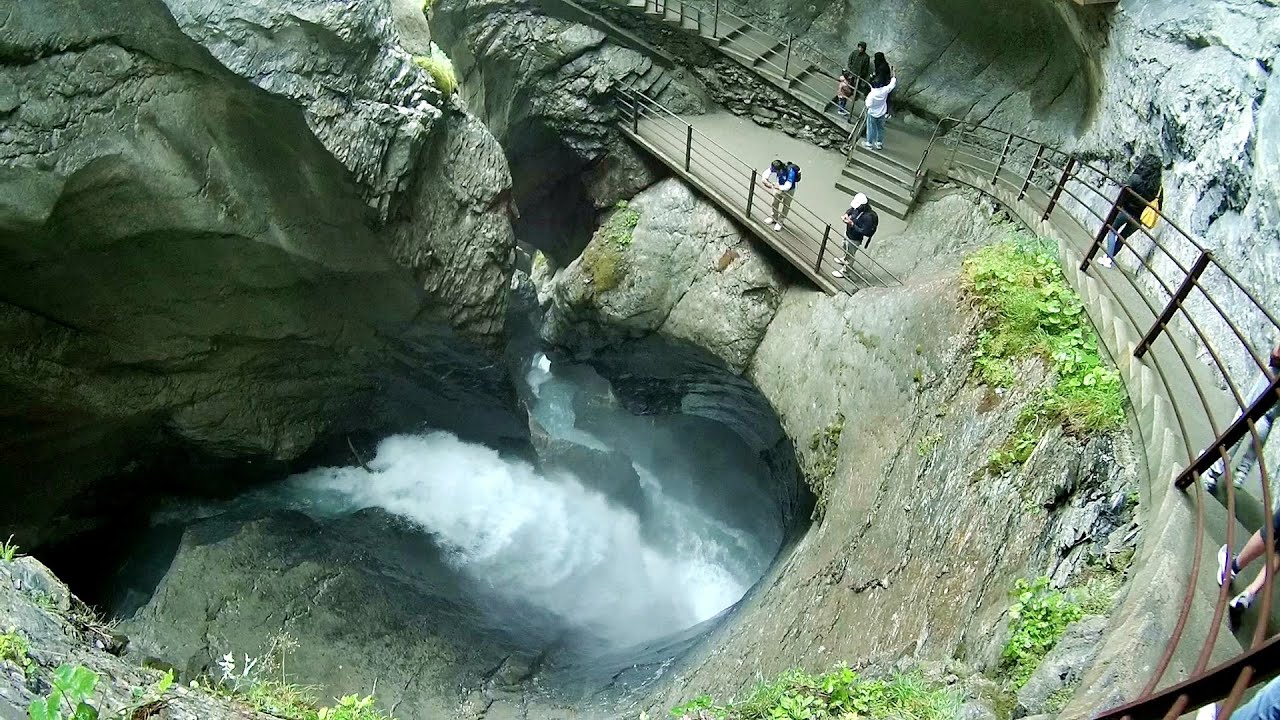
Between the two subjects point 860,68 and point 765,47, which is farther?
point 765,47

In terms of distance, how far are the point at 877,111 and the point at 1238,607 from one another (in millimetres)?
9808

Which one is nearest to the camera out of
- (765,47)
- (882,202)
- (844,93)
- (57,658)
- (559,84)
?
(57,658)

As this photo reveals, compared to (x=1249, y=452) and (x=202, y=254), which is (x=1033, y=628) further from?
(x=202, y=254)

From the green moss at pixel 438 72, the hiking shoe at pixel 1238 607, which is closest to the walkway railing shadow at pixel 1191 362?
the hiking shoe at pixel 1238 607

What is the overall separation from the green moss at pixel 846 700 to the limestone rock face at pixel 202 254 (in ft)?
25.0

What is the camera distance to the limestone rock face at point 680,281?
39.7ft

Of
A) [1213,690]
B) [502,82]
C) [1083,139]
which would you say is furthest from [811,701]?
[502,82]

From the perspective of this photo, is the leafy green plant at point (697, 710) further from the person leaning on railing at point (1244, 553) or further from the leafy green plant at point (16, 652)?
the leafy green plant at point (16, 652)

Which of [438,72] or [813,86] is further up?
[813,86]

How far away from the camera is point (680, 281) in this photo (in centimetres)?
1282

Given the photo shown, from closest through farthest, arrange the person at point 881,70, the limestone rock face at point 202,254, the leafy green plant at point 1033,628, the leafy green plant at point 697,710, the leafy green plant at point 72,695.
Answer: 1. the leafy green plant at point 72,695
2. the leafy green plant at point 1033,628
3. the leafy green plant at point 697,710
4. the limestone rock face at point 202,254
5. the person at point 881,70

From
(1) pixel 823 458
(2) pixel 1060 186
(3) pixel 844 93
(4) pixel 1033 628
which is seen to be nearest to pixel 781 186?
(3) pixel 844 93

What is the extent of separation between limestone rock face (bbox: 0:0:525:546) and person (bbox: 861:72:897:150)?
6.15 metres

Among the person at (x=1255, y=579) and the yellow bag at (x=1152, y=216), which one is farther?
the yellow bag at (x=1152, y=216)
